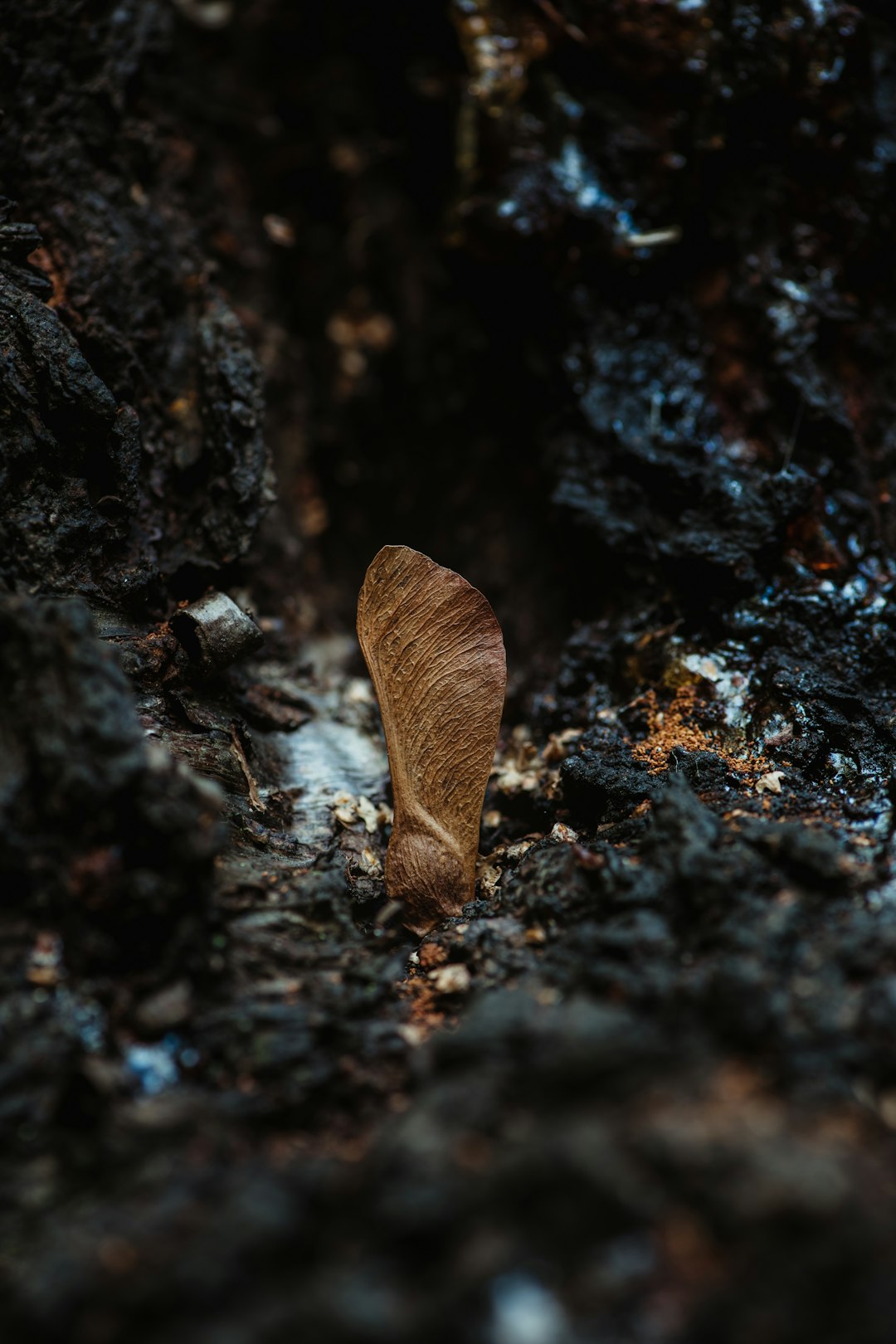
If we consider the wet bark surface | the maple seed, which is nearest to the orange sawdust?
the wet bark surface

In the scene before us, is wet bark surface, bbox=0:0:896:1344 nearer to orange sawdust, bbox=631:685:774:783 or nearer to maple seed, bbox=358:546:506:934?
orange sawdust, bbox=631:685:774:783

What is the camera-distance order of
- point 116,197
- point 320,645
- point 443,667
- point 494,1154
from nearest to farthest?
point 494,1154
point 443,667
point 116,197
point 320,645

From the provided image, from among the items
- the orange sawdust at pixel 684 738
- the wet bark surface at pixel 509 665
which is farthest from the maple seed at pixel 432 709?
the orange sawdust at pixel 684 738

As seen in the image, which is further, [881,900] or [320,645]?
[320,645]

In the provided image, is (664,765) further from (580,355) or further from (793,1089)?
(580,355)

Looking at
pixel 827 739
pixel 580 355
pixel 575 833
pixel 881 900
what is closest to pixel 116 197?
pixel 580 355

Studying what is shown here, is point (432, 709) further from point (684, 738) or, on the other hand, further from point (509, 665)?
point (509, 665)

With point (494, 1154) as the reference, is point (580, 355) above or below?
above

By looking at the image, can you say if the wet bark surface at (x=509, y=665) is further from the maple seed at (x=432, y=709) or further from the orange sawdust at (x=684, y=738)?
the maple seed at (x=432, y=709)
